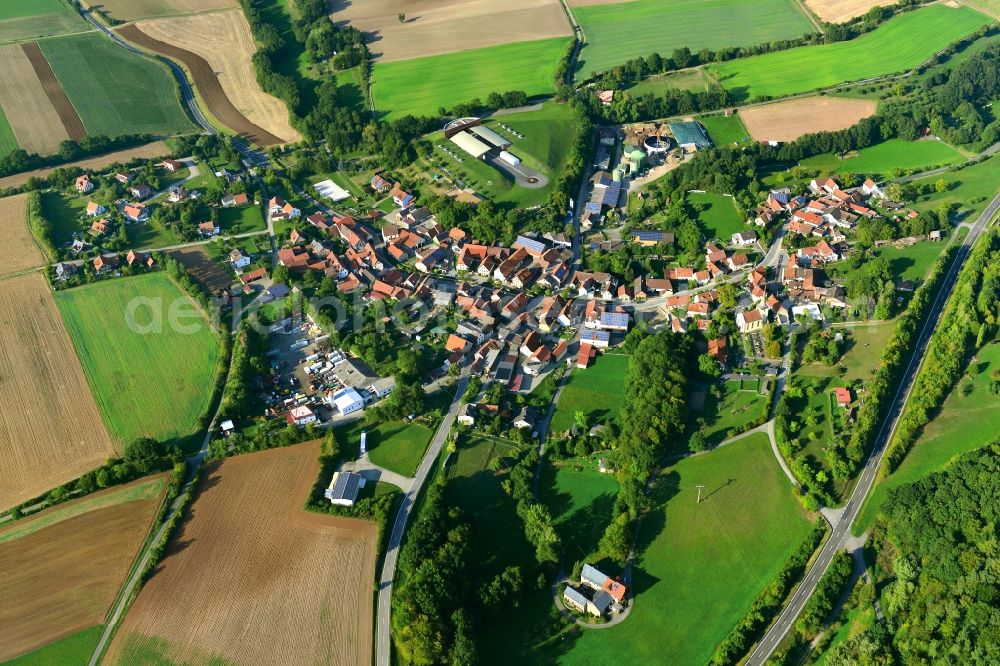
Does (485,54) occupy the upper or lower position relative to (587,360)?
upper

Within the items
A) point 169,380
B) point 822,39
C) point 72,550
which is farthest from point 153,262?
point 822,39

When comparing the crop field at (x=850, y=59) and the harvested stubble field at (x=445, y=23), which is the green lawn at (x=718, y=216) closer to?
the crop field at (x=850, y=59)

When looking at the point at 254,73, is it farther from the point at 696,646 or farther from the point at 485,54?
the point at 696,646

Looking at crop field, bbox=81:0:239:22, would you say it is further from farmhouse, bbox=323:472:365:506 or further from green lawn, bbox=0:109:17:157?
farmhouse, bbox=323:472:365:506

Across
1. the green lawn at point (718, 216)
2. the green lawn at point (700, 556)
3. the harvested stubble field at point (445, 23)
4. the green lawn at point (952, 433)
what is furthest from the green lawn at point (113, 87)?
the green lawn at point (952, 433)

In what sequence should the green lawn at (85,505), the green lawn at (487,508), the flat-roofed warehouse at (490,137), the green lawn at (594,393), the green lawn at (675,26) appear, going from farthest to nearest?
the green lawn at (675,26) → the flat-roofed warehouse at (490,137) → the green lawn at (594,393) → the green lawn at (85,505) → the green lawn at (487,508)

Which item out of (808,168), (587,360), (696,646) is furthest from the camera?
(808,168)
